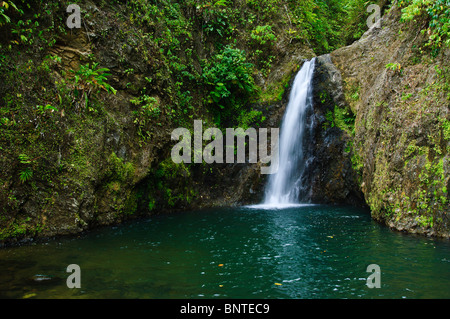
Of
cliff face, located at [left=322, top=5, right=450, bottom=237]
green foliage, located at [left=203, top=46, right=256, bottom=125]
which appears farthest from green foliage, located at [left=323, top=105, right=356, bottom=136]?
green foliage, located at [left=203, top=46, right=256, bottom=125]

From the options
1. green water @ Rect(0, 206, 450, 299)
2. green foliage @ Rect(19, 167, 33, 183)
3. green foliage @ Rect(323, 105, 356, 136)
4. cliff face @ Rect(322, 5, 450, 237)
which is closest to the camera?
green water @ Rect(0, 206, 450, 299)

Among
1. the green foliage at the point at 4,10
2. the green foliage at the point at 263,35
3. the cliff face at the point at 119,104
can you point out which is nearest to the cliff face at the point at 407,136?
the cliff face at the point at 119,104

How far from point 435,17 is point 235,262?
8.04 meters

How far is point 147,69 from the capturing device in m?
11.3

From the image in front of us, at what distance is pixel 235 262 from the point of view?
20.3ft

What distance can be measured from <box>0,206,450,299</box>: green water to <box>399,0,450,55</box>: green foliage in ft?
16.8

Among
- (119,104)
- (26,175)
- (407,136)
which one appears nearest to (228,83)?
(119,104)

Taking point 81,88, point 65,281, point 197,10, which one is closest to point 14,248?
point 65,281

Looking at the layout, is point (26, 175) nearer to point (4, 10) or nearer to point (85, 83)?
point (85, 83)

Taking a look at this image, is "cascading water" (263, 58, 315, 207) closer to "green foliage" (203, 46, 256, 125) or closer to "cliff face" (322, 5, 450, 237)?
"green foliage" (203, 46, 256, 125)

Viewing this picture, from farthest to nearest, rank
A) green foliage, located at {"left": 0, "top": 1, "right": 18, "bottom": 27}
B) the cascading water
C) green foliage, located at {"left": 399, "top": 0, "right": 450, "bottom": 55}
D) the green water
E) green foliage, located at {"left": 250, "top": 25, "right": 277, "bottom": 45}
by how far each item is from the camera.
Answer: green foliage, located at {"left": 250, "top": 25, "right": 277, "bottom": 45} < the cascading water < green foliage, located at {"left": 399, "top": 0, "right": 450, "bottom": 55} < green foliage, located at {"left": 0, "top": 1, "right": 18, "bottom": 27} < the green water

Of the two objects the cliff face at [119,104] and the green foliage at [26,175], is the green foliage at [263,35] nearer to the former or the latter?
the cliff face at [119,104]

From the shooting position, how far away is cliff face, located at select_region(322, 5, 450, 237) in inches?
299

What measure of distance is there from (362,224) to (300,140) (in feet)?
18.8
